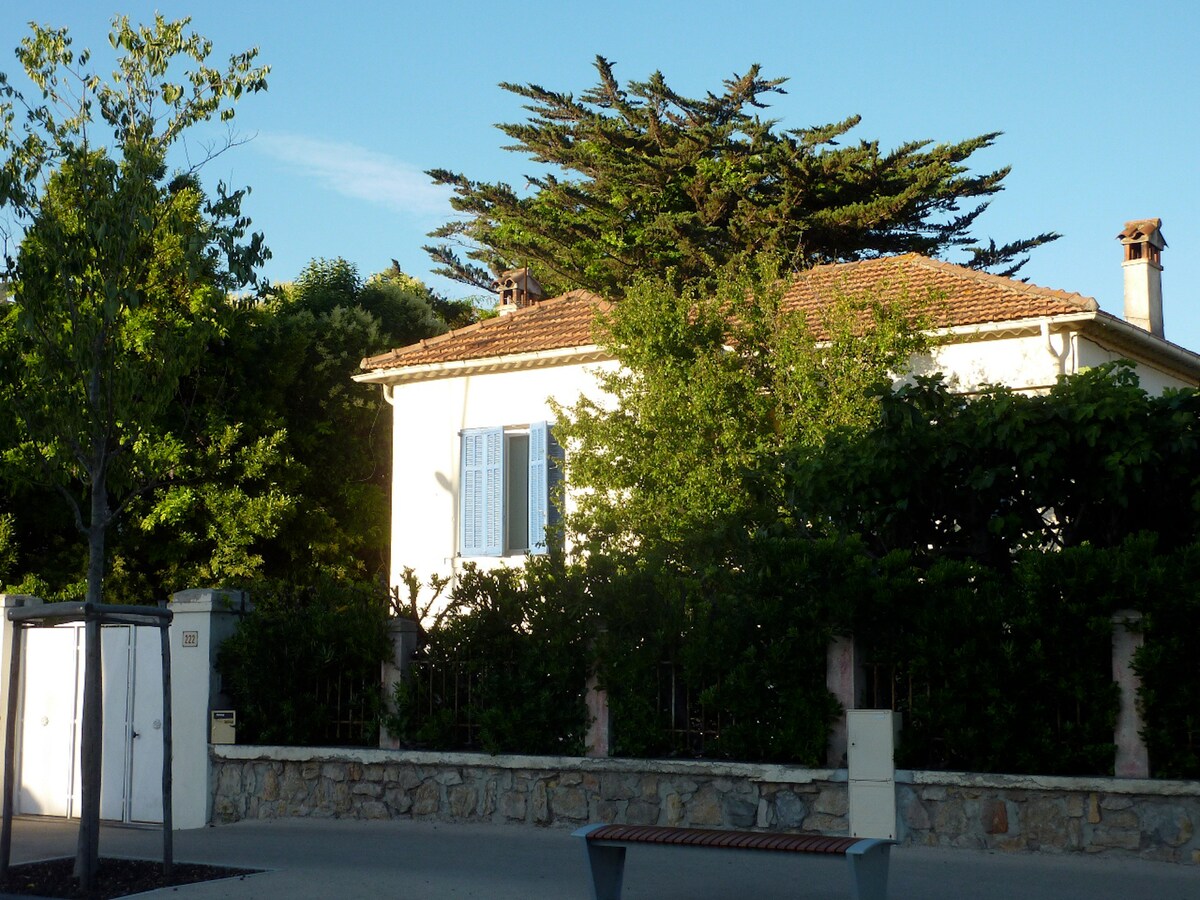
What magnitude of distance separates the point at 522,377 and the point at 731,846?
12.0 m

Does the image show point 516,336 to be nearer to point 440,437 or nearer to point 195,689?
point 440,437

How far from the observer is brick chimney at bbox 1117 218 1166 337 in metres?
19.2

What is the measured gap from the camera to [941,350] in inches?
622

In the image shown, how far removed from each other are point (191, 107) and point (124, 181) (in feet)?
2.91

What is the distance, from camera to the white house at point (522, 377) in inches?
639

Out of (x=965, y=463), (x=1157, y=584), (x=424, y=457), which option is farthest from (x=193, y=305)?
(x=1157, y=584)

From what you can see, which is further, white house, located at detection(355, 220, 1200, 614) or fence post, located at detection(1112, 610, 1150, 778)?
white house, located at detection(355, 220, 1200, 614)

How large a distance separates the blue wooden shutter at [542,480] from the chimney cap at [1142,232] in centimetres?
865

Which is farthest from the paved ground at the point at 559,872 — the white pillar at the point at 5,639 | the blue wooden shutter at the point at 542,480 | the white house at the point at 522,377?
the blue wooden shutter at the point at 542,480

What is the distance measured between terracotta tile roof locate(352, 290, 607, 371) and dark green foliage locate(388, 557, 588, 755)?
6.80 metres

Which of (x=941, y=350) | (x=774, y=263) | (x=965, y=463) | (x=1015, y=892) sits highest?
(x=774, y=263)

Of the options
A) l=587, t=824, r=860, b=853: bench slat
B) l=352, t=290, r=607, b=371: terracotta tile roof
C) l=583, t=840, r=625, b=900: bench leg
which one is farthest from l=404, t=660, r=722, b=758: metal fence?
l=352, t=290, r=607, b=371: terracotta tile roof

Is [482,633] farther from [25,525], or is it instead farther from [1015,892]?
[25,525]

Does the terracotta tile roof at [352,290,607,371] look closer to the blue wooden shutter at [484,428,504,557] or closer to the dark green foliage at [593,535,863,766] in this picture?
the blue wooden shutter at [484,428,504,557]
